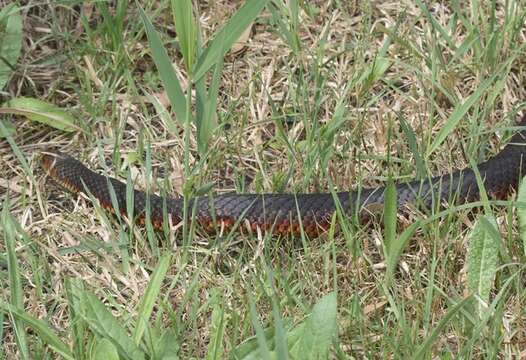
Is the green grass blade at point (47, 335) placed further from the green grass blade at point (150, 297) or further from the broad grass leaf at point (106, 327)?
the green grass blade at point (150, 297)

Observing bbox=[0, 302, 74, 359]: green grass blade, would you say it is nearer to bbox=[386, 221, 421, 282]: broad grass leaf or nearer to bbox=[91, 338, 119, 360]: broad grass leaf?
bbox=[91, 338, 119, 360]: broad grass leaf

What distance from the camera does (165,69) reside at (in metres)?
3.29

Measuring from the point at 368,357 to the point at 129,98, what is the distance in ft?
6.93

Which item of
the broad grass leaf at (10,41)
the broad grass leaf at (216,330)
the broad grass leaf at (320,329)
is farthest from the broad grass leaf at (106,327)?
the broad grass leaf at (10,41)

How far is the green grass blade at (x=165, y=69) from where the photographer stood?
127 inches

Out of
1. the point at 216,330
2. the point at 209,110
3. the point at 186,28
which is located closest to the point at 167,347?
the point at 216,330

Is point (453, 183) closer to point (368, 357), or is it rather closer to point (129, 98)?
point (368, 357)

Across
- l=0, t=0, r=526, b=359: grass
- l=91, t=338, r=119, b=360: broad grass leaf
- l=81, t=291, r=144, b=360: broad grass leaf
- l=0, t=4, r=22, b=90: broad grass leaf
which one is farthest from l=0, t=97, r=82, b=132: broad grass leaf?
l=91, t=338, r=119, b=360: broad grass leaf

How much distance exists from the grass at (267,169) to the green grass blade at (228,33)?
0.02 meters

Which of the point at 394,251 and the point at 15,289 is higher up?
the point at 394,251

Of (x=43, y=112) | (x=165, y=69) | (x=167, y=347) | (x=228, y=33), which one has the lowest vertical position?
(x=167, y=347)

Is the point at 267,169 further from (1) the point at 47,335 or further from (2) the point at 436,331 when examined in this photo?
(2) the point at 436,331

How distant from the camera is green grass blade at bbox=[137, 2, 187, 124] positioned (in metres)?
3.23

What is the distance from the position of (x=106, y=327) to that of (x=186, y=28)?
952mm
